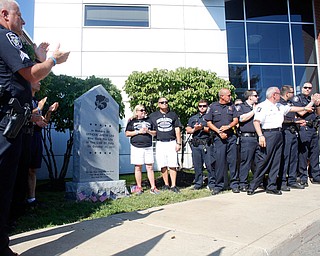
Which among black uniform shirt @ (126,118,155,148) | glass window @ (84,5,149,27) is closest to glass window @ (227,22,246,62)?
glass window @ (84,5,149,27)

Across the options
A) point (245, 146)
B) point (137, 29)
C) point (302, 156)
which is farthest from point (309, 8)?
point (245, 146)

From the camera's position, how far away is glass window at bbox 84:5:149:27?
10523 mm

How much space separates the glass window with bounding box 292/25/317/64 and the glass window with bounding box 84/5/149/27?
5981 mm

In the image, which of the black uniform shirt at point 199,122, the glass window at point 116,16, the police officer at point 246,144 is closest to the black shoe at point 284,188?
the police officer at point 246,144

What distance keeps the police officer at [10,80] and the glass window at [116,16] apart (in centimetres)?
872

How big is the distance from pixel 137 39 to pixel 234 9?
4.16m

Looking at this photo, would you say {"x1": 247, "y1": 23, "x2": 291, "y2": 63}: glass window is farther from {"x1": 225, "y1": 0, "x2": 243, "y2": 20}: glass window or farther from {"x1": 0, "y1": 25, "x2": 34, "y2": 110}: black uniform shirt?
{"x1": 0, "y1": 25, "x2": 34, "y2": 110}: black uniform shirt

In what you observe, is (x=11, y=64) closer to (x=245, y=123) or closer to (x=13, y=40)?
(x=13, y=40)

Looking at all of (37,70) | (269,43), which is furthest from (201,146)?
(269,43)

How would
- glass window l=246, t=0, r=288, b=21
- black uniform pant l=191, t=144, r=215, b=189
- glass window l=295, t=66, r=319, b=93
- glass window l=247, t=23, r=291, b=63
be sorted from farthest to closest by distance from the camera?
glass window l=246, t=0, r=288, b=21 < glass window l=295, t=66, r=319, b=93 < glass window l=247, t=23, r=291, b=63 < black uniform pant l=191, t=144, r=215, b=189

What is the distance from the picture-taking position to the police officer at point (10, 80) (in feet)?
7.00

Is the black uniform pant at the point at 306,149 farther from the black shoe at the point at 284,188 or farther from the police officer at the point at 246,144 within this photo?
the police officer at the point at 246,144

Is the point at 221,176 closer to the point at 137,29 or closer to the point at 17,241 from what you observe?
the point at 17,241

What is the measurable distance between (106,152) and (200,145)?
2.13 meters
